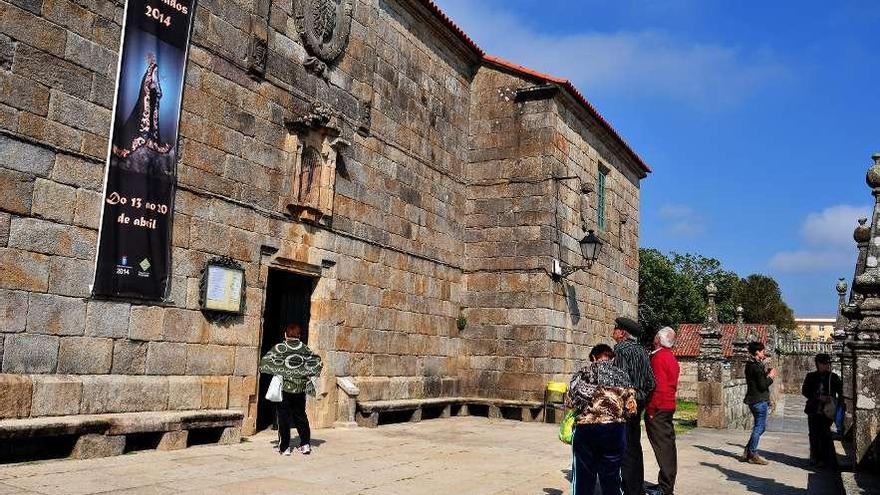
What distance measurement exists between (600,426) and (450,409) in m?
8.52

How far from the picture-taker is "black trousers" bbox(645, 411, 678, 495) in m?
6.49

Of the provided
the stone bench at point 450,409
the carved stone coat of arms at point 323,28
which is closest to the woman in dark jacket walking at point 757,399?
the stone bench at point 450,409

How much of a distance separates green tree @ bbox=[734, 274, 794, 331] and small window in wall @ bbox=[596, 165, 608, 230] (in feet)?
148

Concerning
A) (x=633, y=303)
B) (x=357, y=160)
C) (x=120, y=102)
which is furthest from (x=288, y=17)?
(x=633, y=303)

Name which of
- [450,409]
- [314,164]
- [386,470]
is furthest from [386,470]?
[450,409]

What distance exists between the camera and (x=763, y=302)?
193ft

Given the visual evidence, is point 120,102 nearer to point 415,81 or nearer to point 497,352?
point 415,81

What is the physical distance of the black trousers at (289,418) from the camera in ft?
26.2

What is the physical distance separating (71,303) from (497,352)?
8380mm

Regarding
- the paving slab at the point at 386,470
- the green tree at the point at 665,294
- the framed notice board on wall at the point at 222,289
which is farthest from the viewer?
the green tree at the point at 665,294

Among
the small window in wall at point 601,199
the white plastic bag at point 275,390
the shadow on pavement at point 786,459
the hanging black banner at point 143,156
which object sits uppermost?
the small window in wall at point 601,199

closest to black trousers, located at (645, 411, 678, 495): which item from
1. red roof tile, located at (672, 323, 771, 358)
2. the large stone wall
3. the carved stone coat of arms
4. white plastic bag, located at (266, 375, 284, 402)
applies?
white plastic bag, located at (266, 375, 284, 402)

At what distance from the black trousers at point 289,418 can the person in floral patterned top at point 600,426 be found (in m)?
3.63

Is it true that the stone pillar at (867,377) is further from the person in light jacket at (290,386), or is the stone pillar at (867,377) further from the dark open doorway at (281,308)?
the dark open doorway at (281,308)
